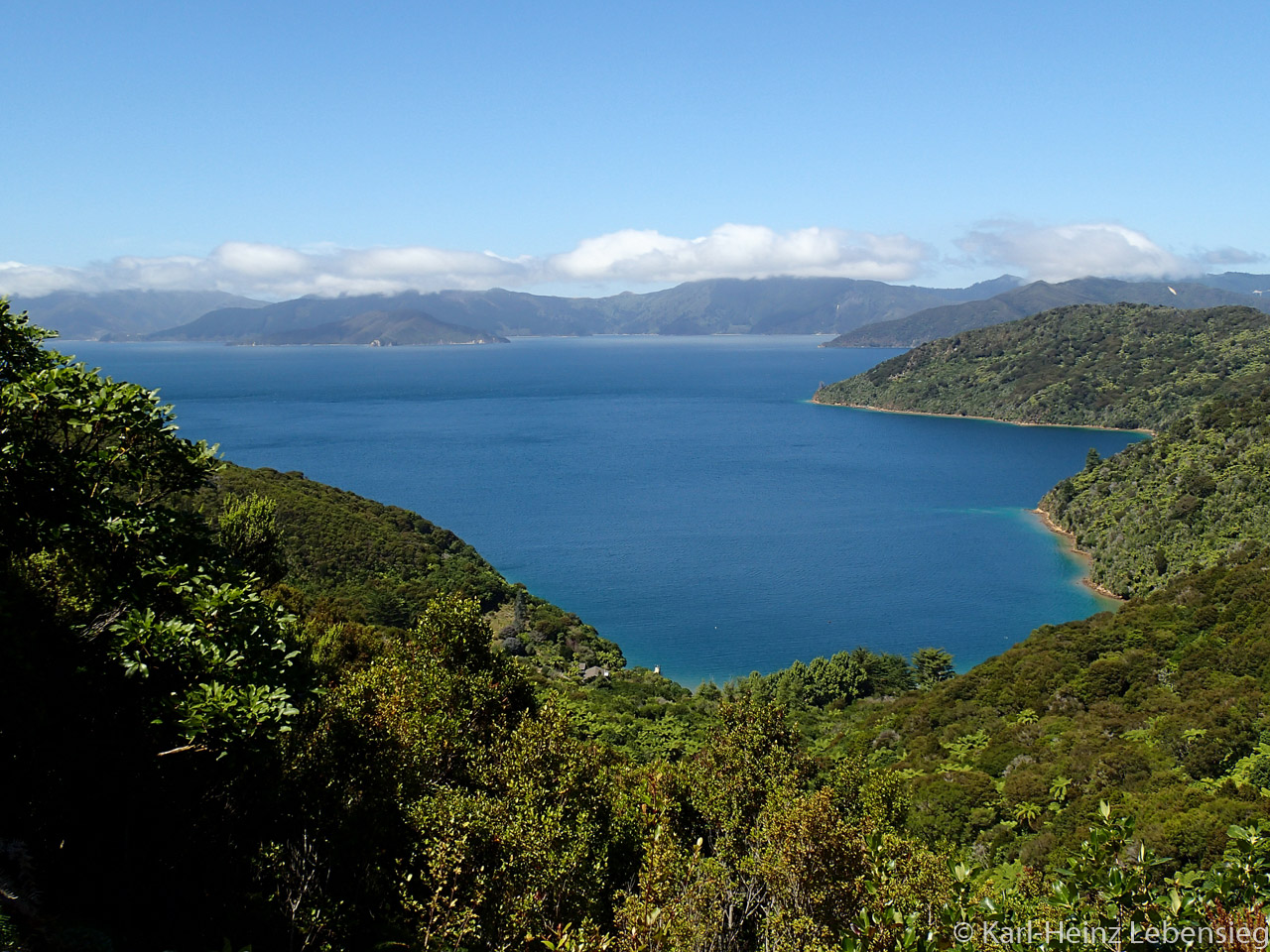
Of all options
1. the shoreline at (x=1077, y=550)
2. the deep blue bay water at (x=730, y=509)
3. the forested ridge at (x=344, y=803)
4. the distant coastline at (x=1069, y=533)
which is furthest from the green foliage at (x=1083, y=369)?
the forested ridge at (x=344, y=803)

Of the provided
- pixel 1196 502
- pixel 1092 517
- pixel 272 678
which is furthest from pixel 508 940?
pixel 1092 517

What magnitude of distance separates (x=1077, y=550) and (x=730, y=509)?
27668mm

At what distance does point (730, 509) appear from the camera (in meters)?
75.8

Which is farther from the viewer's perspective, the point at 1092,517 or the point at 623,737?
the point at 1092,517

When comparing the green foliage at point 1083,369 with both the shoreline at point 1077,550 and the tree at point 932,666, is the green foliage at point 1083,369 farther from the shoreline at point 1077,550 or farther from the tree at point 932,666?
the tree at point 932,666

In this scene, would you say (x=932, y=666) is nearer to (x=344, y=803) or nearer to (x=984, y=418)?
(x=344, y=803)

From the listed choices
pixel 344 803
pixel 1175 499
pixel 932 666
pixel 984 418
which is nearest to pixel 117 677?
pixel 344 803

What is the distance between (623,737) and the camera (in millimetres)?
28531

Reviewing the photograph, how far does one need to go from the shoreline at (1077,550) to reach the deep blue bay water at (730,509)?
0.87 meters

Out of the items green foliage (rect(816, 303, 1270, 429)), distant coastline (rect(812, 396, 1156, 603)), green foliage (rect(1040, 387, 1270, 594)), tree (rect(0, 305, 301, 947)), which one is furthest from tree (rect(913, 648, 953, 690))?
green foliage (rect(816, 303, 1270, 429))

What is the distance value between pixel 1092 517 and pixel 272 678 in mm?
71222

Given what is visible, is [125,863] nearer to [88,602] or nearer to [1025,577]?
[88,602]

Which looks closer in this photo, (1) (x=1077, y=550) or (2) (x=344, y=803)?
(2) (x=344, y=803)

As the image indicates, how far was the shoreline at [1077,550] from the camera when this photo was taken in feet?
182
